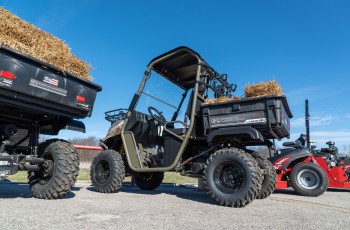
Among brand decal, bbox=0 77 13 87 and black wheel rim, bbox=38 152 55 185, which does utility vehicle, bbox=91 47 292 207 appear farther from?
brand decal, bbox=0 77 13 87

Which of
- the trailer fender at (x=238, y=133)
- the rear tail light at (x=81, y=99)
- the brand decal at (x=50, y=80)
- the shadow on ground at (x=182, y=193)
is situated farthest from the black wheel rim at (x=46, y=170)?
A: the trailer fender at (x=238, y=133)

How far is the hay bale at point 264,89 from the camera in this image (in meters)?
4.95

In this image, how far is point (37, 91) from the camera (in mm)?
4062

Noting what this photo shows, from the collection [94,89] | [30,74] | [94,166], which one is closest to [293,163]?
[94,166]

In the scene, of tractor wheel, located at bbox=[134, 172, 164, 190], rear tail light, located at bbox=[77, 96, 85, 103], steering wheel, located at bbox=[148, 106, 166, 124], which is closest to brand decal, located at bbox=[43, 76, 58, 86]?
rear tail light, located at bbox=[77, 96, 85, 103]

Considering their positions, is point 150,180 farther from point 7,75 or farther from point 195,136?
point 7,75

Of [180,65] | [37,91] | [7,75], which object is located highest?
[180,65]

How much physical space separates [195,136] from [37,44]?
2.93m

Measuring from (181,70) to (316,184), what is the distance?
4.03m

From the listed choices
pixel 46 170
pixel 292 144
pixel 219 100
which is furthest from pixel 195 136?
pixel 292 144

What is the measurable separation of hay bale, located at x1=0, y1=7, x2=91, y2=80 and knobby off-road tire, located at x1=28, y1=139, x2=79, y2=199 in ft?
4.01

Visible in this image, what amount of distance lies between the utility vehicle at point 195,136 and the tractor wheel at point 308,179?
1.89 m

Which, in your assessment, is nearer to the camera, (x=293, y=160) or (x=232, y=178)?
(x=232, y=178)

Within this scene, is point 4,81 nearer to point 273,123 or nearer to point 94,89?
point 94,89
